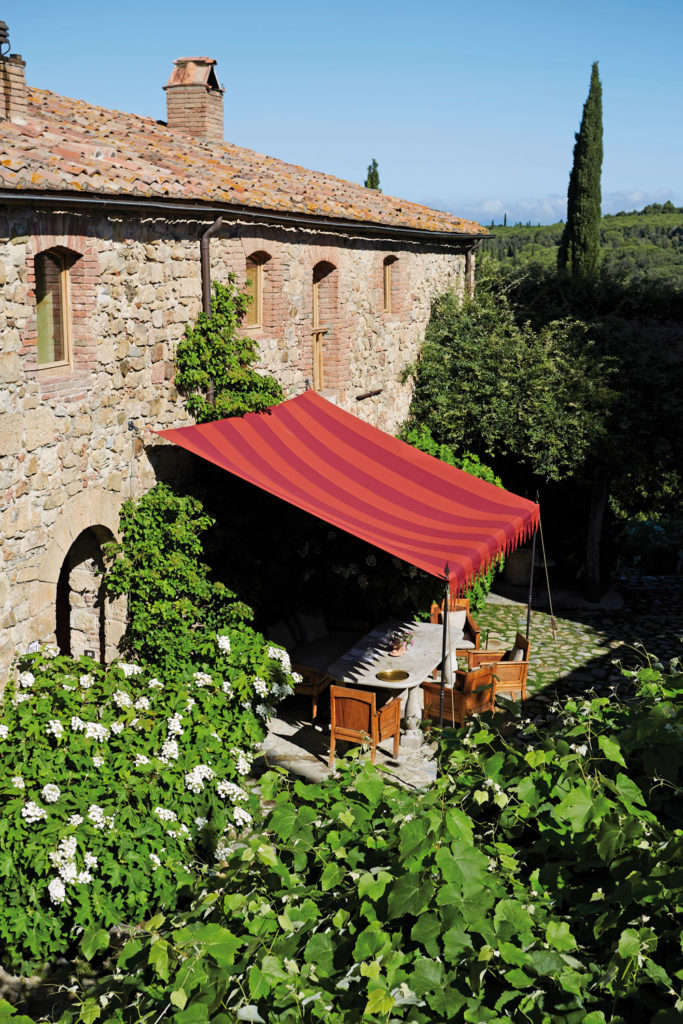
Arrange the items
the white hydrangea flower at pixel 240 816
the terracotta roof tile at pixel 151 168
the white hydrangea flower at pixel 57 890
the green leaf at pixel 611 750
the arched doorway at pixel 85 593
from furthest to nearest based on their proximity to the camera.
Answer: the arched doorway at pixel 85 593 → the terracotta roof tile at pixel 151 168 → the white hydrangea flower at pixel 240 816 → the white hydrangea flower at pixel 57 890 → the green leaf at pixel 611 750

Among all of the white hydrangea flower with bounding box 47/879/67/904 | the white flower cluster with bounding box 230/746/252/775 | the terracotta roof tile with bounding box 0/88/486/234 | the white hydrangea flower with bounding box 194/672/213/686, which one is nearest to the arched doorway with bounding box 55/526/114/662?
the white hydrangea flower with bounding box 194/672/213/686

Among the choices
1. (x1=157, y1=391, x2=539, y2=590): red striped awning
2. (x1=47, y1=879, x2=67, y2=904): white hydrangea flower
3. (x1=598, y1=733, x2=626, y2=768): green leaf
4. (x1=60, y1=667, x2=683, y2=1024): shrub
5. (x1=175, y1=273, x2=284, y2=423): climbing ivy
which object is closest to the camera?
(x1=60, y1=667, x2=683, y2=1024): shrub

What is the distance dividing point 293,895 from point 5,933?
4.10 meters

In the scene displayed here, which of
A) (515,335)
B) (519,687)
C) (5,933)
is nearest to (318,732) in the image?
(519,687)

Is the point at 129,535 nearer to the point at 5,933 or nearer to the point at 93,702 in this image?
the point at 93,702

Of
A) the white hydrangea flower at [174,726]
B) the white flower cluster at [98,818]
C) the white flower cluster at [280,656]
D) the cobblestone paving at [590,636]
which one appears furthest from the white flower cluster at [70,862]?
the cobblestone paving at [590,636]

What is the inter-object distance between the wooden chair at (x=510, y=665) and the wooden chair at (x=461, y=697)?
30 cm

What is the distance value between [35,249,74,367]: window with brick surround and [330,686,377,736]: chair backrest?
13.8 ft

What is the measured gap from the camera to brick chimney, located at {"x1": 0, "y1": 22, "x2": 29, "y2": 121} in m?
8.91

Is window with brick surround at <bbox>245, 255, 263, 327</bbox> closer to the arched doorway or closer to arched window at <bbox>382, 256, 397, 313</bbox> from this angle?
the arched doorway

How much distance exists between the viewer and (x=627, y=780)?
3.67 m

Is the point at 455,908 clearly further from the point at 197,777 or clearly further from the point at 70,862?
the point at 197,777

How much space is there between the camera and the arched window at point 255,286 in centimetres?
1184

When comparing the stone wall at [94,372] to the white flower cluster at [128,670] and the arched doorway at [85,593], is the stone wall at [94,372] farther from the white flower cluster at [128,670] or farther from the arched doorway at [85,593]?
the white flower cluster at [128,670]
